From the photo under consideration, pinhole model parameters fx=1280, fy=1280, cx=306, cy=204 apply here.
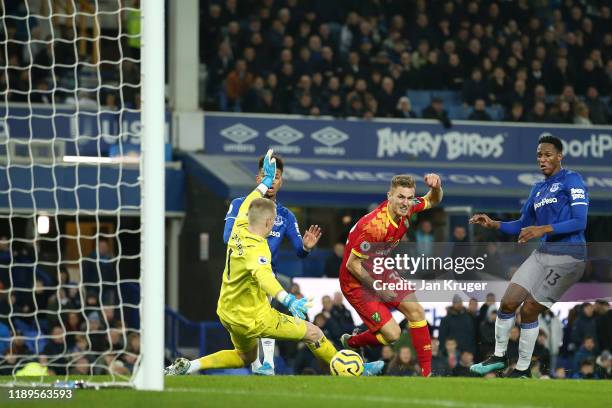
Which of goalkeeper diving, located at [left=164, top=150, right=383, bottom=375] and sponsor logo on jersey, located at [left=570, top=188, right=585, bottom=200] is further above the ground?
sponsor logo on jersey, located at [left=570, top=188, right=585, bottom=200]

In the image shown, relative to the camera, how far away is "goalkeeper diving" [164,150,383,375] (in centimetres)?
921

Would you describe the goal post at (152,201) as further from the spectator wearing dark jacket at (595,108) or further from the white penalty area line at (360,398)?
the spectator wearing dark jacket at (595,108)

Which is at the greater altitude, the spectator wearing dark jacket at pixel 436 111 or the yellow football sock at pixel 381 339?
the spectator wearing dark jacket at pixel 436 111

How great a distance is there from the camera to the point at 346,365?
33.2 ft

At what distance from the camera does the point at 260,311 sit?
9648mm

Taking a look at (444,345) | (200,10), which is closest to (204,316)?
(200,10)

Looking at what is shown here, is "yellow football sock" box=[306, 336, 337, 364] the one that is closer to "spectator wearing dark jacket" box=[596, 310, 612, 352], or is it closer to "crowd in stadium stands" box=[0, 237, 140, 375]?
"crowd in stadium stands" box=[0, 237, 140, 375]

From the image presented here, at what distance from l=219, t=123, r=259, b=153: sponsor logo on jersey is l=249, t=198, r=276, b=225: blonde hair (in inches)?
424

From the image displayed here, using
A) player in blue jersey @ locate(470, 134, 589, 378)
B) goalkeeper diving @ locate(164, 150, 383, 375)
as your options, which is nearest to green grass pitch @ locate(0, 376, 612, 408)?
goalkeeper diving @ locate(164, 150, 383, 375)

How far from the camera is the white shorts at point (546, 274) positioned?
33.9 ft

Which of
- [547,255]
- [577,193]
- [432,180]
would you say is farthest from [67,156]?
[577,193]

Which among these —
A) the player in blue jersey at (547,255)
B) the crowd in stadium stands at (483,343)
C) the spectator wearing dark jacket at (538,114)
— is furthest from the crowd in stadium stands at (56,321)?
the spectator wearing dark jacket at (538,114)

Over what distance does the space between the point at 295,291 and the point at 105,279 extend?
3.61 metres

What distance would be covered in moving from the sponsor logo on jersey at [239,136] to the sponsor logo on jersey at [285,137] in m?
0.28
